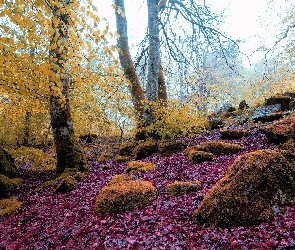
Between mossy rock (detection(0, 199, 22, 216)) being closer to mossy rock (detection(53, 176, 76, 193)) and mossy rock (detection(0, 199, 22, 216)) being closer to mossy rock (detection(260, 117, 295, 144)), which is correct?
mossy rock (detection(53, 176, 76, 193))

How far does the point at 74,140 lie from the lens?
9.23 meters

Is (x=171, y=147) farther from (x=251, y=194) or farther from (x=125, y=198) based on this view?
(x=251, y=194)

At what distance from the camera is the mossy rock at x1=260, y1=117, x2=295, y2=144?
6.40 m

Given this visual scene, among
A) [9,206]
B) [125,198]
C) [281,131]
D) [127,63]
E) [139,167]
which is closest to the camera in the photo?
[125,198]

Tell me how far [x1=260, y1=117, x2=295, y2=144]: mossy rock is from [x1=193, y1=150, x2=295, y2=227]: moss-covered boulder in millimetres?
2182

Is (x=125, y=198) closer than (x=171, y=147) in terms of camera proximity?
Yes

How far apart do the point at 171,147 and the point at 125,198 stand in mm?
3980

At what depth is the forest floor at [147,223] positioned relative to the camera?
3688 mm

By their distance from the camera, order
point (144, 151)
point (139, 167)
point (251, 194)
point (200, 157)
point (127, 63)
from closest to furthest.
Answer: point (251, 194) → point (200, 157) → point (139, 167) → point (144, 151) → point (127, 63)

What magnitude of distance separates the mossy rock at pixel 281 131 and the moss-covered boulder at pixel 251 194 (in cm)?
218

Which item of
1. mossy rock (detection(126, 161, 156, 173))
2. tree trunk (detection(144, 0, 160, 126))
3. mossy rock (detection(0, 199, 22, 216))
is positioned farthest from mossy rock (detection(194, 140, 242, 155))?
mossy rock (detection(0, 199, 22, 216))

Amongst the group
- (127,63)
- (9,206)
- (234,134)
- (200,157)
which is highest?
(127,63)

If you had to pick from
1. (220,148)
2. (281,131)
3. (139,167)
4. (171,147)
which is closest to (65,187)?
(139,167)

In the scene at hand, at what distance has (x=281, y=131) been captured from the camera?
6.58m
